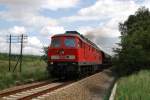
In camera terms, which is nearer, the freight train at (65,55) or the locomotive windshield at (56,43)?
the freight train at (65,55)

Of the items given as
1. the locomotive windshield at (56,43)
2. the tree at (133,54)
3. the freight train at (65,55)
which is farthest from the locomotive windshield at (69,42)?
the tree at (133,54)

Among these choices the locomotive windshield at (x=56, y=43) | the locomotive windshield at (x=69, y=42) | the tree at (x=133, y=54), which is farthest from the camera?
the tree at (x=133, y=54)

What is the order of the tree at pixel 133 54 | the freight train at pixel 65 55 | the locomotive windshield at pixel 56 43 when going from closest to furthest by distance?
the freight train at pixel 65 55
the locomotive windshield at pixel 56 43
the tree at pixel 133 54

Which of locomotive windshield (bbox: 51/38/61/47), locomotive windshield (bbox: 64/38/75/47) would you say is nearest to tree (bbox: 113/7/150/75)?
locomotive windshield (bbox: 64/38/75/47)

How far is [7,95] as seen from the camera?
16.8 meters

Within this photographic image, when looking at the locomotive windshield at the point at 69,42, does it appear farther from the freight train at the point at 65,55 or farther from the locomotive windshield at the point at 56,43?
the locomotive windshield at the point at 56,43

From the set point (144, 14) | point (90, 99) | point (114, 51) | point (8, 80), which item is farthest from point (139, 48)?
point (144, 14)

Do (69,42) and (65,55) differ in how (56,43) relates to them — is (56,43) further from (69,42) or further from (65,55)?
(65,55)

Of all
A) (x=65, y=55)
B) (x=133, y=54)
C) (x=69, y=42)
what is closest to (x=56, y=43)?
(x=69, y=42)

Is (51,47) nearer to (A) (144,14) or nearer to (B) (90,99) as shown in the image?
(B) (90,99)

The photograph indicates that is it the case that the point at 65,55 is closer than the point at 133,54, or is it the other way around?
the point at 65,55

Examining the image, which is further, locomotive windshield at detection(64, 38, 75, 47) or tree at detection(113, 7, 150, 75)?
tree at detection(113, 7, 150, 75)

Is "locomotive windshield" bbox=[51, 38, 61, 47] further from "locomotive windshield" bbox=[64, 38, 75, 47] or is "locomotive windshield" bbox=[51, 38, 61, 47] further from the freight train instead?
"locomotive windshield" bbox=[64, 38, 75, 47]

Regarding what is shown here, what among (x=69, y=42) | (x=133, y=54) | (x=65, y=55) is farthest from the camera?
(x=133, y=54)
